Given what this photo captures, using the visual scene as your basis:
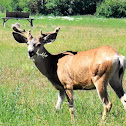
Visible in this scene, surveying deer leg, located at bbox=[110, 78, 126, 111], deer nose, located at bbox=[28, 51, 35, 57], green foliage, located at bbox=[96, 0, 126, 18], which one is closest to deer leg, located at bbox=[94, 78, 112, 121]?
deer leg, located at bbox=[110, 78, 126, 111]

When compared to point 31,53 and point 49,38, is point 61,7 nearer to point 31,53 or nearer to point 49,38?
point 49,38

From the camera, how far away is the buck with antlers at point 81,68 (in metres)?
5.71

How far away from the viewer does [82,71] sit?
19.7ft

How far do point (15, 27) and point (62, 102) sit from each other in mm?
1873

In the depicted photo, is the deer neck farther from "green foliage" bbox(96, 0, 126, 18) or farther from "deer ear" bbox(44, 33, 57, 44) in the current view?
"green foliage" bbox(96, 0, 126, 18)

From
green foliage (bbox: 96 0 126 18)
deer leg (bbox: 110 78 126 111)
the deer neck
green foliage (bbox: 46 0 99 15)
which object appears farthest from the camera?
green foliage (bbox: 46 0 99 15)

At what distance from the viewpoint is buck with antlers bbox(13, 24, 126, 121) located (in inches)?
225

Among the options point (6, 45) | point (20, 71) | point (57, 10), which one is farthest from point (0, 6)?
point (20, 71)

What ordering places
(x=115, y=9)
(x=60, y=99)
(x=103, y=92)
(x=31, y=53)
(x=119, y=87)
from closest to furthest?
(x=103, y=92)
(x=119, y=87)
(x=31, y=53)
(x=60, y=99)
(x=115, y=9)

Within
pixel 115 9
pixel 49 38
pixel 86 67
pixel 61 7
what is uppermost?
pixel 49 38

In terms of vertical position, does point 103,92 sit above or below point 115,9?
above

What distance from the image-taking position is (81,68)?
19.9 ft

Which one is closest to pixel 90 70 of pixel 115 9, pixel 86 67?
pixel 86 67

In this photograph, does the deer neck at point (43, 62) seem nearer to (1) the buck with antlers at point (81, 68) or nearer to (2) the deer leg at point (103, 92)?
(1) the buck with antlers at point (81, 68)
